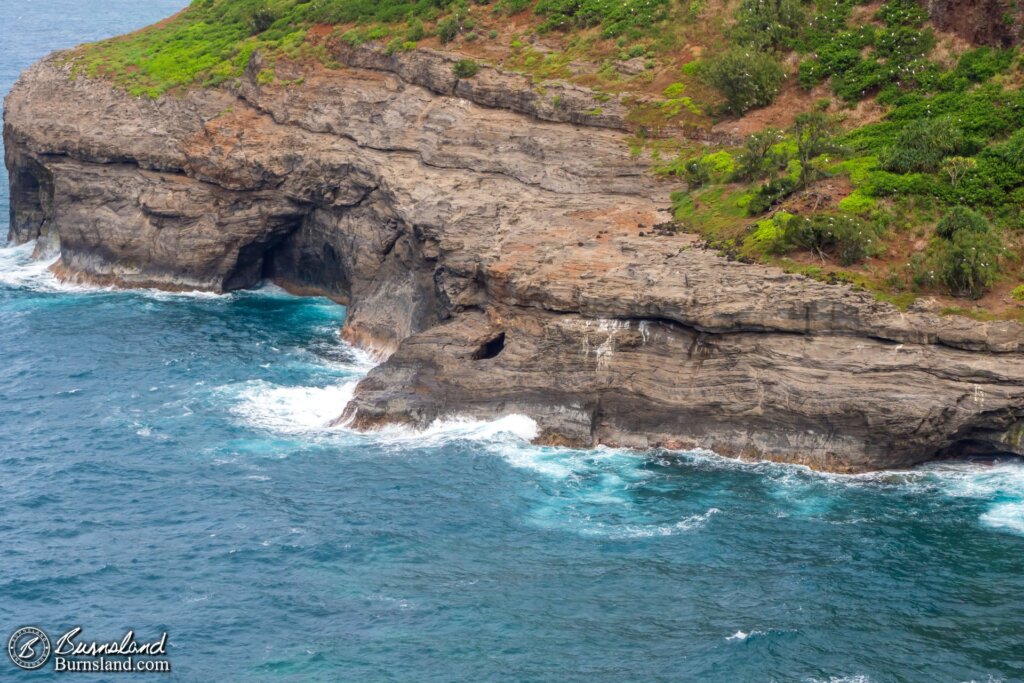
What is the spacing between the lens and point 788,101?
79875 mm

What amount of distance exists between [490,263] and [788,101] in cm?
2239

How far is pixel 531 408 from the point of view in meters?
66.6

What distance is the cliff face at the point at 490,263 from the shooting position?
60.8m

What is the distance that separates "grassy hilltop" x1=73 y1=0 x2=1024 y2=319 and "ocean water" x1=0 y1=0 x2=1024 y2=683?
11199 millimetres

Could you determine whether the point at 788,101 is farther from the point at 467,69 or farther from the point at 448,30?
the point at 448,30

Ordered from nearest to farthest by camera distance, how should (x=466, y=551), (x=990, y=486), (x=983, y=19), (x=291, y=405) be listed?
(x=466, y=551) → (x=990, y=486) → (x=291, y=405) → (x=983, y=19)

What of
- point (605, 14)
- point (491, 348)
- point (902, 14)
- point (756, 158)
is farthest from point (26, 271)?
point (902, 14)

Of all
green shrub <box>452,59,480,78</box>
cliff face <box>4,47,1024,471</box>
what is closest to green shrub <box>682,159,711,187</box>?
cliff face <box>4,47,1024,471</box>

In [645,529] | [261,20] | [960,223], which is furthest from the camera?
[261,20]

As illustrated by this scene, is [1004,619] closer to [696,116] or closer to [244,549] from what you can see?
[244,549]

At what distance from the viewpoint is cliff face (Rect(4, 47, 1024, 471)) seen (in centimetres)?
Result: 6084

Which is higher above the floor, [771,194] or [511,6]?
[511,6]

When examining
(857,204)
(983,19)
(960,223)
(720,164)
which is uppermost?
(983,19)

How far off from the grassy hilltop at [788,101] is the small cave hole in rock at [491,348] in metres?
11.9
